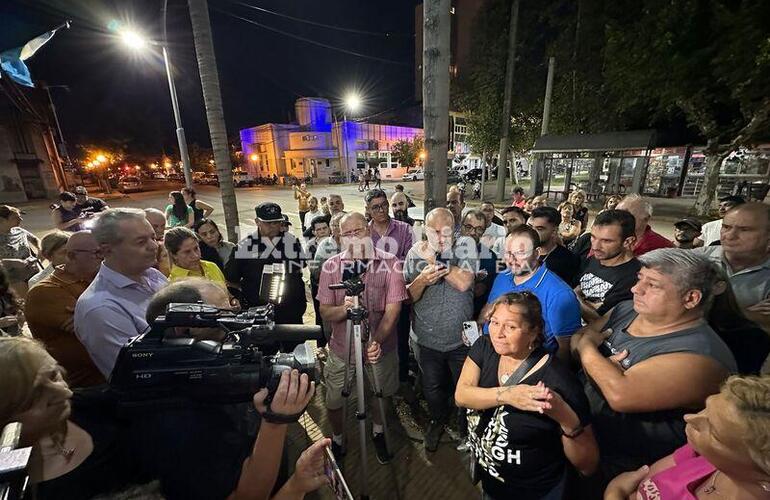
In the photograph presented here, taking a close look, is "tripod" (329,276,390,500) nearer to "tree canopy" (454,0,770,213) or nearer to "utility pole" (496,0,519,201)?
"tree canopy" (454,0,770,213)

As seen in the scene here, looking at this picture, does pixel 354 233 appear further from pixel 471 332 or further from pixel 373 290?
pixel 471 332

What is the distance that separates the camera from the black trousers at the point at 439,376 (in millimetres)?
2953

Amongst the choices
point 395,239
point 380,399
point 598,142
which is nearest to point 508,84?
point 598,142

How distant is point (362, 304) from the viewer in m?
2.84

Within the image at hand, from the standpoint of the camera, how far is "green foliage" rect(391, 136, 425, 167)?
47.7m

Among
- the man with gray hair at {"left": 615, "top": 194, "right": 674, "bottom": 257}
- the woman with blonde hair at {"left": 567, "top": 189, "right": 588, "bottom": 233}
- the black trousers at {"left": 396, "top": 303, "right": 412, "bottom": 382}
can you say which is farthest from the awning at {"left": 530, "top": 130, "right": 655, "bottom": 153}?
the black trousers at {"left": 396, "top": 303, "right": 412, "bottom": 382}

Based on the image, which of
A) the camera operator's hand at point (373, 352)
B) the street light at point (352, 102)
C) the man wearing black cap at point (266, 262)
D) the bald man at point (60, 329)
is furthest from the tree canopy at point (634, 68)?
the street light at point (352, 102)

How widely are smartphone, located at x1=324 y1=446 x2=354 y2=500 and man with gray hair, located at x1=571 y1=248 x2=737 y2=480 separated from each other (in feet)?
4.70

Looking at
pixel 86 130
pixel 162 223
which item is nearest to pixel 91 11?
pixel 162 223

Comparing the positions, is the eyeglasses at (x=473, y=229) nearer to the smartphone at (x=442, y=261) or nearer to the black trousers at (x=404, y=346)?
the smartphone at (x=442, y=261)

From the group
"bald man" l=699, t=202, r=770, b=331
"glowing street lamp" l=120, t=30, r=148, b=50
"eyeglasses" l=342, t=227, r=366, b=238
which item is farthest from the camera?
"glowing street lamp" l=120, t=30, r=148, b=50

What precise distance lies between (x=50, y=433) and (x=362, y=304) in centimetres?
199

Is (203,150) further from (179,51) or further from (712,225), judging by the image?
(712,225)

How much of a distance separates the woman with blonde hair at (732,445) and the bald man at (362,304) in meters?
1.98
